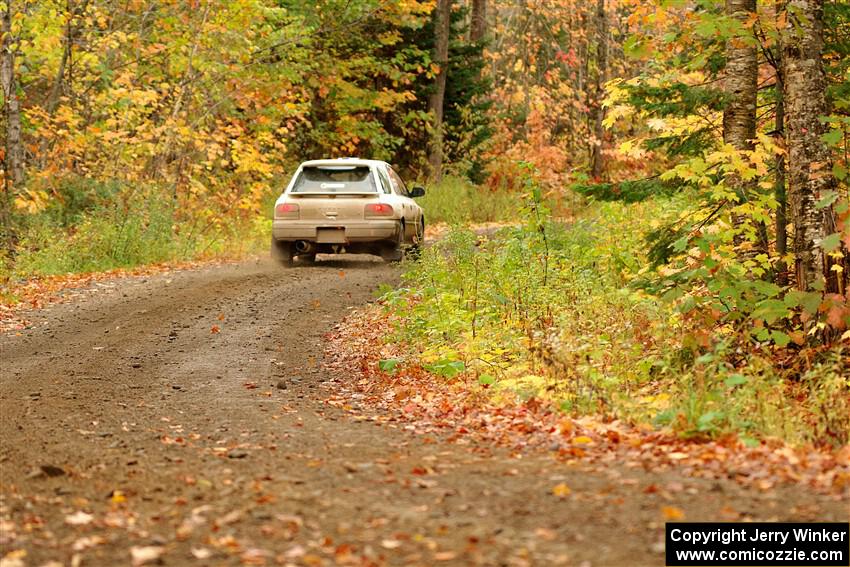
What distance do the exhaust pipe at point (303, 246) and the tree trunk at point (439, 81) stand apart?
489 inches

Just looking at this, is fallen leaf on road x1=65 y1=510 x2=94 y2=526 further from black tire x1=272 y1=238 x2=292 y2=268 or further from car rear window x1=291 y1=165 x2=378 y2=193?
black tire x1=272 y1=238 x2=292 y2=268

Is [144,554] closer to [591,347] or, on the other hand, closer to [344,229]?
[591,347]

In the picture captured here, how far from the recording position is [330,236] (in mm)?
17891

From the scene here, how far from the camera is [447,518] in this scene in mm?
5207

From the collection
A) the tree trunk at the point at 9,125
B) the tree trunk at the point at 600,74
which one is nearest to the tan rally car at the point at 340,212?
the tree trunk at the point at 9,125

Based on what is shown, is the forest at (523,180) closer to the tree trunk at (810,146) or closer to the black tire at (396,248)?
the tree trunk at (810,146)

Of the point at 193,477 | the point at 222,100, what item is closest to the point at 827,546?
the point at 193,477

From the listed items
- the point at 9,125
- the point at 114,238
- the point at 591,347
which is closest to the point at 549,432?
the point at 591,347

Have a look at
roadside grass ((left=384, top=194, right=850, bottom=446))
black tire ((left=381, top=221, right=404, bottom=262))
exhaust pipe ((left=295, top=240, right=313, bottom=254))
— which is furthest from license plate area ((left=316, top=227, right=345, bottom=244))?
roadside grass ((left=384, top=194, right=850, bottom=446))

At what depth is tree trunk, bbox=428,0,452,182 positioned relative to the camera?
30.4m

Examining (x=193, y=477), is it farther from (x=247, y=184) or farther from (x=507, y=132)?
(x=507, y=132)

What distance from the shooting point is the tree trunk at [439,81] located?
3041 cm

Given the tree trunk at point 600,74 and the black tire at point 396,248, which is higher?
the tree trunk at point 600,74

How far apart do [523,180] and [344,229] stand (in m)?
Result: 6.09
